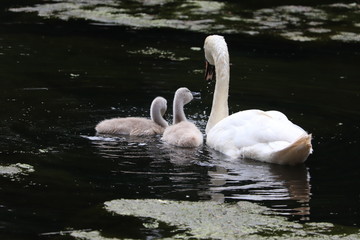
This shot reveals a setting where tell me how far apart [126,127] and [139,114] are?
3.81ft

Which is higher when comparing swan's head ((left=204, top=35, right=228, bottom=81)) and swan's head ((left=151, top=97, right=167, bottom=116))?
swan's head ((left=204, top=35, right=228, bottom=81))

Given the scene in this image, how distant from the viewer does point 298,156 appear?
8.93 meters

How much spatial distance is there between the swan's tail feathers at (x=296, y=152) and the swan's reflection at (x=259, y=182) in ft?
0.20

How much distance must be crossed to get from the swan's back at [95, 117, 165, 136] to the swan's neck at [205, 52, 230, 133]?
77cm

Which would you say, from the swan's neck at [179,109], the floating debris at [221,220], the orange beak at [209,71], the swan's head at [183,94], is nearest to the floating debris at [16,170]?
the floating debris at [221,220]

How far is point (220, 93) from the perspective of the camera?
10852 millimetres

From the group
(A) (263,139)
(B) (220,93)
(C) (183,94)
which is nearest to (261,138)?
(A) (263,139)

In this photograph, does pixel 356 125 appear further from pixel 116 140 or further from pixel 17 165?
pixel 17 165

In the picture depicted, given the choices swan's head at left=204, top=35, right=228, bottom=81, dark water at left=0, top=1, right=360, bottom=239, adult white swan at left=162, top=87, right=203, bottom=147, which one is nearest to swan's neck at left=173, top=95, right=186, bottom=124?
adult white swan at left=162, top=87, right=203, bottom=147

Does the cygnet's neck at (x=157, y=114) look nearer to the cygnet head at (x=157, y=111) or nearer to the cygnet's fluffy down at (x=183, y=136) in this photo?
the cygnet head at (x=157, y=111)

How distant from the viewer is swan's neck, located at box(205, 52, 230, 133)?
35.2 feet

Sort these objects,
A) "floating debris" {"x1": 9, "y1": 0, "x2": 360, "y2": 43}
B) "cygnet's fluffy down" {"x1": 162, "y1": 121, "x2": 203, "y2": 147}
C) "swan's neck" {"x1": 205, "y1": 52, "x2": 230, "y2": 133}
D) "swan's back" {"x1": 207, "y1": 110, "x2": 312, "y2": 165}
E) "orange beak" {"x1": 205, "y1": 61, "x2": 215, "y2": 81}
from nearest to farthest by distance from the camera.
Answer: "swan's back" {"x1": 207, "y1": 110, "x2": 312, "y2": 165} < "cygnet's fluffy down" {"x1": 162, "y1": 121, "x2": 203, "y2": 147} < "swan's neck" {"x1": 205, "y1": 52, "x2": 230, "y2": 133} < "orange beak" {"x1": 205, "y1": 61, "x2": 215, "y2": 81} < "floating debris" {"x1": 9, "y1": 0, "x2": 360, "y2": 43}

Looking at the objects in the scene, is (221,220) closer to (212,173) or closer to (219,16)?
(212,173)

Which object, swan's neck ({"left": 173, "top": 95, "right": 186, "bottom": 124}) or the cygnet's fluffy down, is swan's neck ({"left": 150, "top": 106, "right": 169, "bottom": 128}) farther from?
the cygnet's fluffy down
